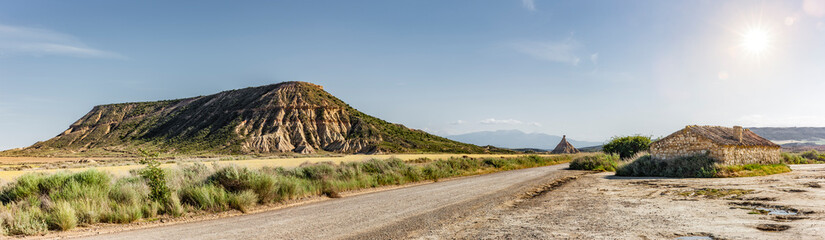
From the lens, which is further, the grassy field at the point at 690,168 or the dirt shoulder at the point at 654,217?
the grassy field at the point at 690,168

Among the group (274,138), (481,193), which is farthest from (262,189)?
(274,138)

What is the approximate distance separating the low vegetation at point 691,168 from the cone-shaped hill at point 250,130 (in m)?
57.7

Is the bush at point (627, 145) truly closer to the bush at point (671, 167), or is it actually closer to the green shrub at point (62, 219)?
the bush at point (671, 167)

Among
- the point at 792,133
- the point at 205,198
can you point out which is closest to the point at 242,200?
the point at 205,198

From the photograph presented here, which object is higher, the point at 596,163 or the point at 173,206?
the point at 596,163

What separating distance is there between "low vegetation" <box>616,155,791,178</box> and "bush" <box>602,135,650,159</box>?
14841mm

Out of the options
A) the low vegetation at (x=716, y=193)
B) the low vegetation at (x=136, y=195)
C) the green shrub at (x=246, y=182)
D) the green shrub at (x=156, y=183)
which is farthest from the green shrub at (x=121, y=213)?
the low vegetation at (x=716, y=193)

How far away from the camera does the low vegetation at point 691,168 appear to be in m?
21.2

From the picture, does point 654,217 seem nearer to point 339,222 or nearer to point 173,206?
point 339,222

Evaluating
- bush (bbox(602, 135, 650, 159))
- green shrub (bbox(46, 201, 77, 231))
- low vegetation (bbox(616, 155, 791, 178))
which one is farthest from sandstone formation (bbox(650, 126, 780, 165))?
green shrub (bbox(46, 201, 77, 231))

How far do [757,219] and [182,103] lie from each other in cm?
12780

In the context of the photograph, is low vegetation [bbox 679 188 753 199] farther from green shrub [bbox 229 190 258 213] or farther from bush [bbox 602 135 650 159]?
bush [bbox 602 135 650 159]

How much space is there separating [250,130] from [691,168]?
79170 millimetres

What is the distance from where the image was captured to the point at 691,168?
22109 mm
